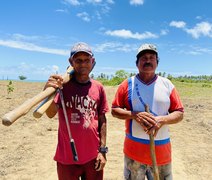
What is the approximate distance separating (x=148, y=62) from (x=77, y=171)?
1204 millimetres

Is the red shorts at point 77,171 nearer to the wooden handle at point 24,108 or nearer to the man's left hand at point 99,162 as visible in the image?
the man's left hand at point 99,162

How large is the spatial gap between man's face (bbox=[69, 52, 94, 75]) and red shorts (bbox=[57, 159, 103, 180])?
82cm

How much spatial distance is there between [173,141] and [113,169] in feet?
9.07

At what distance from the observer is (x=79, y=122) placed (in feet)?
8.43

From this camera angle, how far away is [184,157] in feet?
20.2

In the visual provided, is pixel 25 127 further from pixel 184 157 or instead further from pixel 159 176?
pixel 159 176

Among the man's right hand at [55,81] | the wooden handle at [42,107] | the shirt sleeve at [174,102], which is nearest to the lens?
the wooden handle at [42,107]

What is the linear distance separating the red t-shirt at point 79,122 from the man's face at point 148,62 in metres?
0.54

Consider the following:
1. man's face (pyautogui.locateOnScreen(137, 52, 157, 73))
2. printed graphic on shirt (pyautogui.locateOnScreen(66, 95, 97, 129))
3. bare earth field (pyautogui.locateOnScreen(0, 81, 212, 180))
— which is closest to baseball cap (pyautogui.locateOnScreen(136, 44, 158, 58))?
man's face (pyautogui.locateOnScreen(137, 52, 157, 73))

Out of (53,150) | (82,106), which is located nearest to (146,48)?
(82,106)

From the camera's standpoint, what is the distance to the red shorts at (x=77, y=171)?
2.60 m

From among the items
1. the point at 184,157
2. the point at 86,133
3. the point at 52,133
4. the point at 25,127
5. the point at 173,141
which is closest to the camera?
the point at 86,133

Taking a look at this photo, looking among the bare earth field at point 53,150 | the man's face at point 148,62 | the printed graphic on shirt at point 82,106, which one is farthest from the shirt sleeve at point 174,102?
the bare earth field at point 53,150

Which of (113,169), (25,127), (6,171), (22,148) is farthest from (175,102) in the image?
(25,127)
